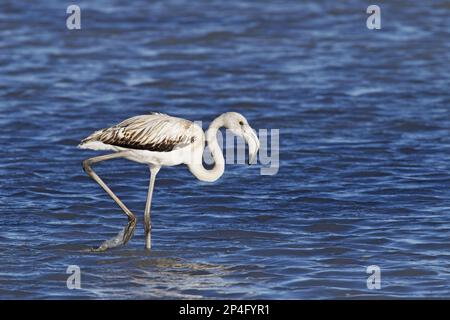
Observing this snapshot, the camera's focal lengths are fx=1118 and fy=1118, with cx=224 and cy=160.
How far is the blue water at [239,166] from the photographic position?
10.5 meters

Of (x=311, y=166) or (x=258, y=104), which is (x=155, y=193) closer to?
(x=311, y=166)

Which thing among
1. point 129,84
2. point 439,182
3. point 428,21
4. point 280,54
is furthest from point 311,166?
point 428,21

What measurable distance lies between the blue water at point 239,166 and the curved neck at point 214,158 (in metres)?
0.75

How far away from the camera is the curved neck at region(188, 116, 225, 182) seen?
36.2ft

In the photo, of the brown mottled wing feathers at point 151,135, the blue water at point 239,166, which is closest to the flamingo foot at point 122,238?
the blue water at point 239,166

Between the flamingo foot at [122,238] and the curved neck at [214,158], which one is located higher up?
the curved neck at [214,158]

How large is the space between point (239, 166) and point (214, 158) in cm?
372

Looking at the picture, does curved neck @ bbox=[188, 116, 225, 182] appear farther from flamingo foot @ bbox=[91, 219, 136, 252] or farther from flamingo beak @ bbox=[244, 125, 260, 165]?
flamingo foot @ bbox=[91, 219, 136, 252]


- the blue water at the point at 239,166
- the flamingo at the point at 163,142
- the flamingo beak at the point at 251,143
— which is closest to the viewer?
the blue water at the point at 239,166

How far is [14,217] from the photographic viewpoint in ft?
40.1

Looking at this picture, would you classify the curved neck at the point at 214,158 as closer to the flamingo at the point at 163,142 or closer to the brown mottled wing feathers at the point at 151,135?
the flamingo at the point at 163,142

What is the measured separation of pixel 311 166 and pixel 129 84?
5688 millimetres

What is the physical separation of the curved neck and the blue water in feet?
2.46

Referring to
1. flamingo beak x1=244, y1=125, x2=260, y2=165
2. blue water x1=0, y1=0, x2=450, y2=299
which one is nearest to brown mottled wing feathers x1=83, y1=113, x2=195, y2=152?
flamingo beak x1=244, y1=125, x2=260, y2=165
